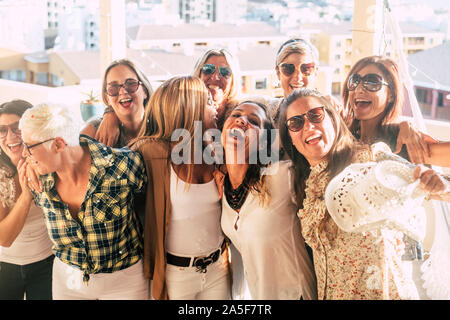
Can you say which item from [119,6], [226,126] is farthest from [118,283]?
[119,6]

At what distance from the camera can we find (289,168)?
67.2 inches

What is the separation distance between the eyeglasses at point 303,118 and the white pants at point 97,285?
2.62 ft

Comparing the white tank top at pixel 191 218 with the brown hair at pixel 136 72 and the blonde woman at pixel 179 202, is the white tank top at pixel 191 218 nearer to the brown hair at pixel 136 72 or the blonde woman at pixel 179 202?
the blonde woman at pixel 179 202

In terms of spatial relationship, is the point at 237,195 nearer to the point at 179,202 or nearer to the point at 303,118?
the point at 179,202

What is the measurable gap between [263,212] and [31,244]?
971 millimetres

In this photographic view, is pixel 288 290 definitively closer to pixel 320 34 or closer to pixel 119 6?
pixel 320 34

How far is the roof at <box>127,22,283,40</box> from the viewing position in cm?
282

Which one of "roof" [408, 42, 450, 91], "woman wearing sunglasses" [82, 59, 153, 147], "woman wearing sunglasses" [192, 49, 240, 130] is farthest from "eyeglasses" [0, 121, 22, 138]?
"roof" [408, 42, 450, 91]

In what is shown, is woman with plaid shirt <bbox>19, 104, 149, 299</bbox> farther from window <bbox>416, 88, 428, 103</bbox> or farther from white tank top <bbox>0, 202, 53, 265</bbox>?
window <bbox>416, 88, 428, 103</bbox>

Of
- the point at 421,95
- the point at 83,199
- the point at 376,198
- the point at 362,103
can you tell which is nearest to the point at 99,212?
the point at 83,199

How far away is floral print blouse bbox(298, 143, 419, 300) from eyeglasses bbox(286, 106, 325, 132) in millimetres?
148

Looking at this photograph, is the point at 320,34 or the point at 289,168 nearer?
the point at 289,168

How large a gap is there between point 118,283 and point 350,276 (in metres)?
0.84

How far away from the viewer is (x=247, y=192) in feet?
5.61
